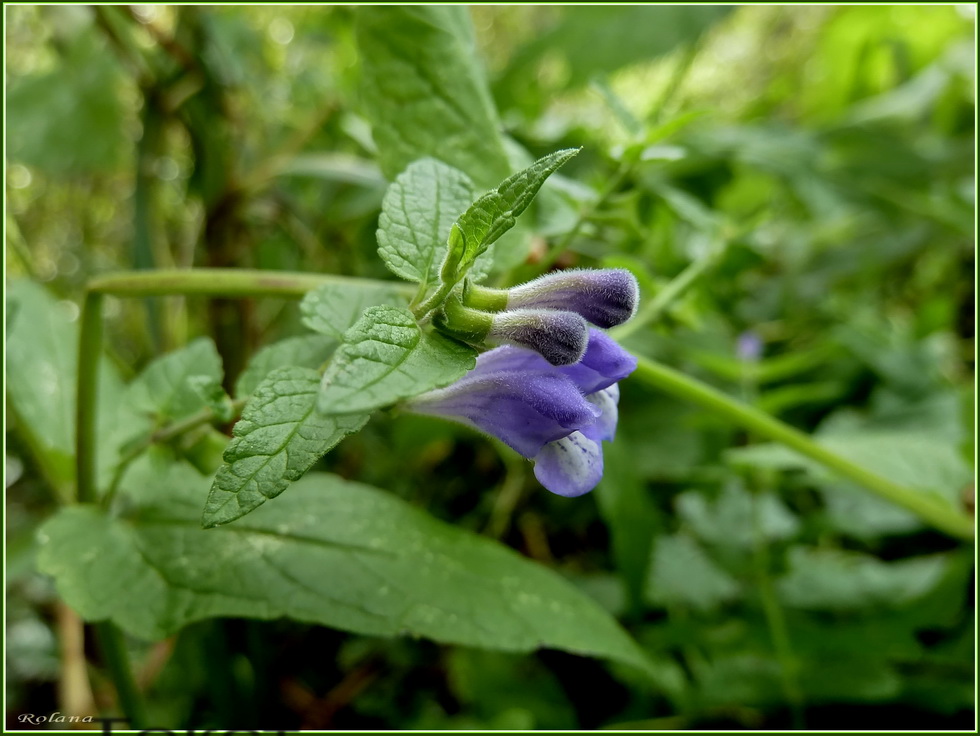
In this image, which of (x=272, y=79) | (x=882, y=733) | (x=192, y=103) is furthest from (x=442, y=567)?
(x=272, y=79)

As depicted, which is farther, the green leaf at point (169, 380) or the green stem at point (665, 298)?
the green stem at point (665, 298)

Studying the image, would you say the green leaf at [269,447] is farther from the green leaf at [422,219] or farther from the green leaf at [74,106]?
the green leaf at [74,106]

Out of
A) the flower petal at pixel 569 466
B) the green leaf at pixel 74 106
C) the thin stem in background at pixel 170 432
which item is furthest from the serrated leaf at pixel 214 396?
the green leaf at pixel 74 106

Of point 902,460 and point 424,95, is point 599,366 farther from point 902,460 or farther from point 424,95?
point 902,460

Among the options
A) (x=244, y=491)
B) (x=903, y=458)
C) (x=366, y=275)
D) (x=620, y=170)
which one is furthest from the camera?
(x=366, y=275)

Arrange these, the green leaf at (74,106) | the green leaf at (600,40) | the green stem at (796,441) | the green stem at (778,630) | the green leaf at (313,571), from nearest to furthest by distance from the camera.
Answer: the green leaf at (313,571)
the green stem at (796,441)
the green stem at (778,630)
the green leaf at (600,40)
the green leaf at (74,106)

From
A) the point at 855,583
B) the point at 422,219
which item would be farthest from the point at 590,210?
the point at 855,583

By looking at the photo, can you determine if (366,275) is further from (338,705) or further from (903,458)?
(903,458)
